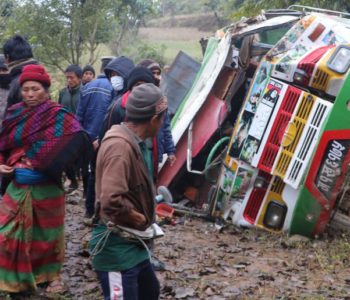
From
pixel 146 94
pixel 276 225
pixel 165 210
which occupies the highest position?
pixel 146 94

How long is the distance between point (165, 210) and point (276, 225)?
4.15 feet

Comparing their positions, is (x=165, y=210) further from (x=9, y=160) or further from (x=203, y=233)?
(x=9, y=160)

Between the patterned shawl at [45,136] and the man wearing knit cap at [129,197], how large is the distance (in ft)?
3.63

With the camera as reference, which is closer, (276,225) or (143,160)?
(143,160)

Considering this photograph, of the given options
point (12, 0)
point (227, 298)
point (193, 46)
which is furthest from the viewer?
point (193, 46)

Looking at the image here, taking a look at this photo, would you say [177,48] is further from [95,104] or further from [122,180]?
[122,180]

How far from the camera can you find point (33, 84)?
372 centimetres

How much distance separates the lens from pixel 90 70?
26.0 ft

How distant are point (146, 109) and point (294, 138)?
9.78 ft

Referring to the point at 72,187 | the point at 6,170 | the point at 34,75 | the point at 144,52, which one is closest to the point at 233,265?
the point at 6,170

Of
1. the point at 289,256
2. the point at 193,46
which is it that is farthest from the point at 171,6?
the point at 289,256

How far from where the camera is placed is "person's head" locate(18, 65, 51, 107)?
3.70 metres

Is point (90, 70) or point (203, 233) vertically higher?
point (90, 70)

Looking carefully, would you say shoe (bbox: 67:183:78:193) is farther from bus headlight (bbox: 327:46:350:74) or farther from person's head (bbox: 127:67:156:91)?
bus headlight (bbox: 327:46:350:74)
